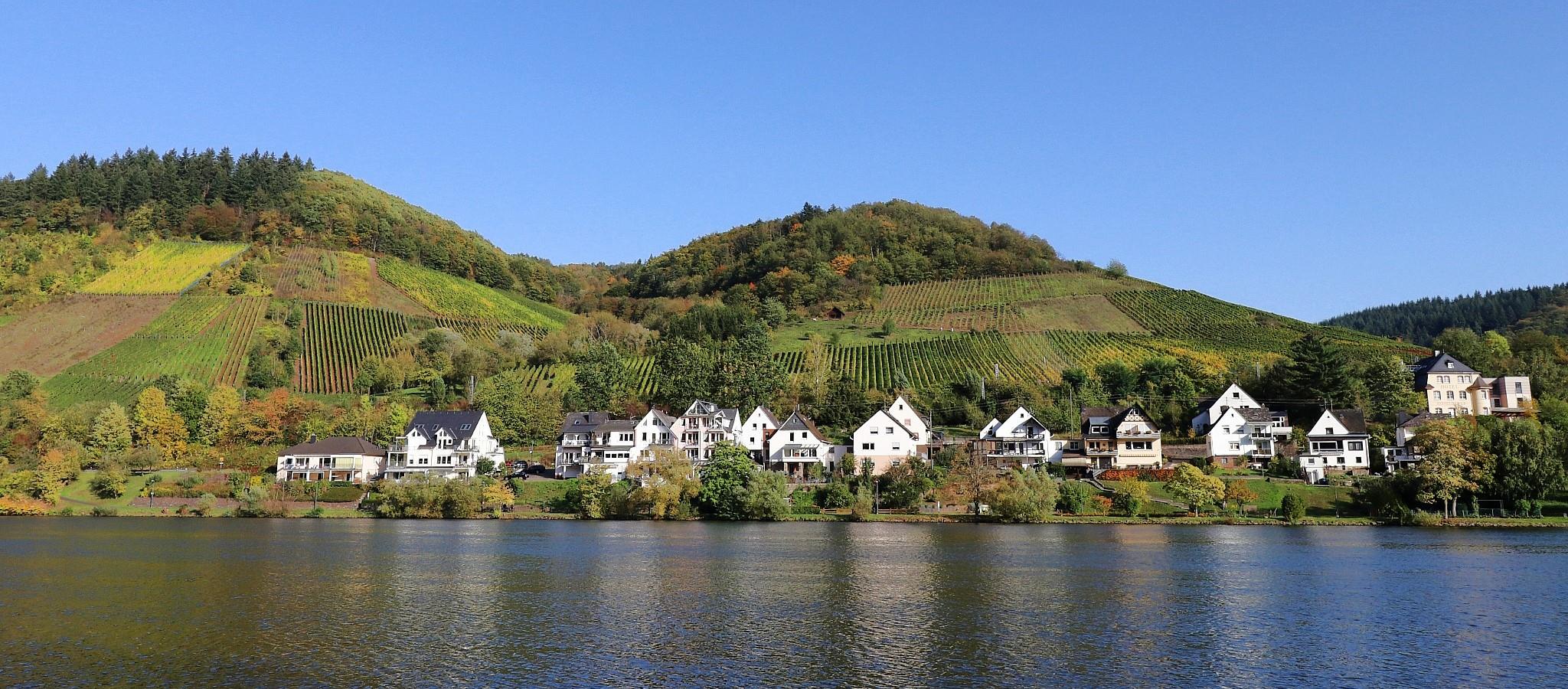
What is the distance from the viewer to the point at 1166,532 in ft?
223

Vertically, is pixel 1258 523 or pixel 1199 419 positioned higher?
pixel 1199 419

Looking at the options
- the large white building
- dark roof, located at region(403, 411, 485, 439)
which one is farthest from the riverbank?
dark roof, located at region(403, 411, 485, 439)

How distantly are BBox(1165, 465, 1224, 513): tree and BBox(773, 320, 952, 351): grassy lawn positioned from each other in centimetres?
5948

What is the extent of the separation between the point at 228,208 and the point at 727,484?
13203 cm

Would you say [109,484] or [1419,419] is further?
[1419,419]

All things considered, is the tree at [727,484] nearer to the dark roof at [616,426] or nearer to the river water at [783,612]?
the dark roof at [616,426]

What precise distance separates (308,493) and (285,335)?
44168 millimetres

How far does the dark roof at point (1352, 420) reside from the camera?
90.1m

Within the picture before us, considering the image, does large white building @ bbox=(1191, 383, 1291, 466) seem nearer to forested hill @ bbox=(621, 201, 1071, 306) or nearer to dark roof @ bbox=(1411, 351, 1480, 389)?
dark roof @ bbox=(1411, 351, 1480, 389)

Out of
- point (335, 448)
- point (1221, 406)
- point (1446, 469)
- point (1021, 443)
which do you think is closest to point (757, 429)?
point (1021, 443)

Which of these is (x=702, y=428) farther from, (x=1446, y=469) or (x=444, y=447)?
(x=1446, y=469)

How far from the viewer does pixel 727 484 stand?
8081cm

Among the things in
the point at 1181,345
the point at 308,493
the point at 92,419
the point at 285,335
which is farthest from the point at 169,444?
the point at 1181,345

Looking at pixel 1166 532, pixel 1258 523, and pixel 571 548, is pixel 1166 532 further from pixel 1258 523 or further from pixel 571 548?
pixel 571 548
